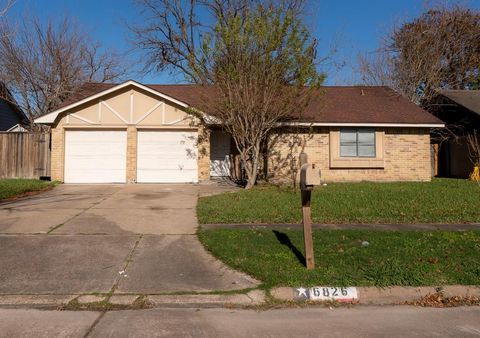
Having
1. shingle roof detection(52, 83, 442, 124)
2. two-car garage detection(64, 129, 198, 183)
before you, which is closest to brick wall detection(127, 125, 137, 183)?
two-car garage detection(64, 129, 198, 183)

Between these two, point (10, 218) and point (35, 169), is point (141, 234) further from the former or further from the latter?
point (35, 169)

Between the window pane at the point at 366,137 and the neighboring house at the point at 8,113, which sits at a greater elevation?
the neighboring house at the point at 8,113

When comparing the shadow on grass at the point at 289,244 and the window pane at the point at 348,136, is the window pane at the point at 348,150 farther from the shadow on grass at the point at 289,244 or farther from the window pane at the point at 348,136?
the shadow on grass at the point at 289,244

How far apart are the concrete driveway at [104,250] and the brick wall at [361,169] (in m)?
6.71

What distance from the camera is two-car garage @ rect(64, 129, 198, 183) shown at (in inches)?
634

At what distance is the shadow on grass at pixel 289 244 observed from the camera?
19.8 ft

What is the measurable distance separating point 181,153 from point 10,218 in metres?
8.25

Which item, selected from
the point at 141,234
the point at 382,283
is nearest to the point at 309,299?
the point at 382,283

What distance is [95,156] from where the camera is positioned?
1617 cm

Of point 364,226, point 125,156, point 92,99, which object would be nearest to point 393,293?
point 364,226

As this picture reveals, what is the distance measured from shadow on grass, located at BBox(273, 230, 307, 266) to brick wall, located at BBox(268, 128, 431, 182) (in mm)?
9228

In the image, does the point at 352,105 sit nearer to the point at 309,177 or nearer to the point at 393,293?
the point at 309,177

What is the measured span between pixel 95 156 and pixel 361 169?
1081cm

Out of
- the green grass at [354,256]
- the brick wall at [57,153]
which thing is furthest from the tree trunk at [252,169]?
the brick wall at [57,153]
